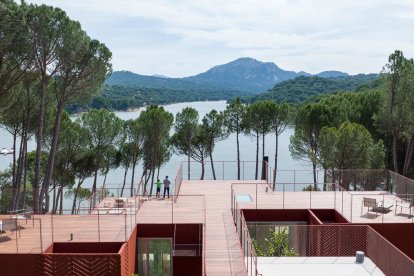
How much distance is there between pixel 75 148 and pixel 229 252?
72.4ft

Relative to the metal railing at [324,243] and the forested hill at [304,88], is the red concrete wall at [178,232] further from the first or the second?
the forested hill at [304,88]

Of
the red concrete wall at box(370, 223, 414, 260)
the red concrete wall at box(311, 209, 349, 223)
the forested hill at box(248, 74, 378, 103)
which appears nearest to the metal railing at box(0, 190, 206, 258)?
the red concrete wall at box(311, 209, 349, 223)

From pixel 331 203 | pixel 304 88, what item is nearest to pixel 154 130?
pixel 331 203

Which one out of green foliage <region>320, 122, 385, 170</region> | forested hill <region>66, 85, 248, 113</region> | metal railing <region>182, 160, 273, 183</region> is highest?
forested hill <region>66, 85, 248, 113</region>

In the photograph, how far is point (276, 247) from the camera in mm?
15938

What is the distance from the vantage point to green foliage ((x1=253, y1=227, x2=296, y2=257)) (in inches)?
608

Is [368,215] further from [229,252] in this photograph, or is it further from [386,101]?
[386,101]

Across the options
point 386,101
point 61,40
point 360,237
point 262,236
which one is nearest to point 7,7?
point 61,40

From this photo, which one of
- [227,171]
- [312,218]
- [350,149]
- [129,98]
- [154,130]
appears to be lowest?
[227,171]

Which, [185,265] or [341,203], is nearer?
[185,265]

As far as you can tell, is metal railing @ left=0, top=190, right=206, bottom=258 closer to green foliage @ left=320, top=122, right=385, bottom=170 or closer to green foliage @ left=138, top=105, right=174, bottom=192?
green foliage @ left=320, top=122, right=385, bottom=170

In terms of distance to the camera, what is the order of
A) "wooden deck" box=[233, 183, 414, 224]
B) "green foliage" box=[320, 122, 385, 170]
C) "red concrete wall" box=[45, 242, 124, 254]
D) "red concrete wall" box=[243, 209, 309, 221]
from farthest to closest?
"green foliage" box=[320, 122, 385, 170]
"red concrete wall" box=[243, 209, 309, 221]
"wooden deck" box=[233, 183, 414, 224]
"red concrete wall" box=[45, 242, 124, 254]

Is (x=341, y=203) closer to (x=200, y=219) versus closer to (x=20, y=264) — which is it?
(x=200, y=219)

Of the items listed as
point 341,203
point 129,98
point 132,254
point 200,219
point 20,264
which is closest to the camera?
A: point 20,264
